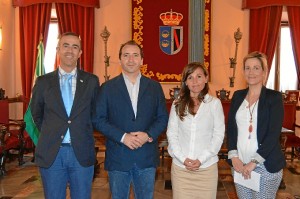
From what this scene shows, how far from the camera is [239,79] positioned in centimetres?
743

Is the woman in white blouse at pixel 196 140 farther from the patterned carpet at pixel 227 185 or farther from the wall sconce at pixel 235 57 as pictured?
the wall sconce at pixel 235 57

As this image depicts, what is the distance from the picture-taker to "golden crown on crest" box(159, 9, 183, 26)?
7.29 meters

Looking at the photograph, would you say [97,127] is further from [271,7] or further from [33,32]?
[271,7]

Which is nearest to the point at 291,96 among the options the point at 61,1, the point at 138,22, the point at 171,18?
the point at 171,18

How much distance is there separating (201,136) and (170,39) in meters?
5.24

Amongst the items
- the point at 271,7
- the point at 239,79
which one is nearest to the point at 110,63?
the point at 239,79

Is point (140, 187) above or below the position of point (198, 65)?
below

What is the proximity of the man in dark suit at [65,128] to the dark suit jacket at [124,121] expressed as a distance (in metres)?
0.10

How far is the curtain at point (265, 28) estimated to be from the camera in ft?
23.7

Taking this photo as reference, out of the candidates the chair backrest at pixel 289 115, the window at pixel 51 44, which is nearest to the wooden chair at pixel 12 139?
the window at pixel 51 44

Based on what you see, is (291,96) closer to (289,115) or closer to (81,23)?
(289,115)

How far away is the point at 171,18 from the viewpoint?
23.9ft

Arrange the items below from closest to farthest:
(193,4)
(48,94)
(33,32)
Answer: (48,94) → (193,4) → (33,32)

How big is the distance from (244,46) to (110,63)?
2.74 m
